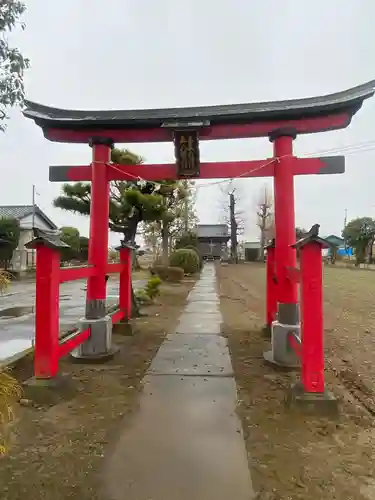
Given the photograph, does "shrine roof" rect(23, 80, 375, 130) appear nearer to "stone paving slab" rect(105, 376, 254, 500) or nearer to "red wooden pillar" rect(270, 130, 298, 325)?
"red wooden pillar" rect(270, 130, 298, 325)

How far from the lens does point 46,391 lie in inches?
129

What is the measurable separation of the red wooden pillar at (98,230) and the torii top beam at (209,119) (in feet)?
0.92

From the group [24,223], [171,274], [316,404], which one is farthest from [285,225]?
[24,223]

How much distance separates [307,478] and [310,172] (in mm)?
3605

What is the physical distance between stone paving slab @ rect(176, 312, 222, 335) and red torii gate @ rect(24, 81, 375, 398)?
2.05 metres

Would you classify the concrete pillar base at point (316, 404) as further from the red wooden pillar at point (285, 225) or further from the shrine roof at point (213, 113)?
the shrine roof at point (213, 113)

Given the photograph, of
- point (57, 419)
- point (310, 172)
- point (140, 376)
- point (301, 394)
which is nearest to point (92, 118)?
point (310, 172)

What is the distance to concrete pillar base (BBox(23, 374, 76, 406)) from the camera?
128 inches

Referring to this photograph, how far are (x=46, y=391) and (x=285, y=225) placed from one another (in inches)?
133

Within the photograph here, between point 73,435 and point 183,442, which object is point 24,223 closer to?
point 73,435

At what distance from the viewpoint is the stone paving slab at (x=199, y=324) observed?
6.49m

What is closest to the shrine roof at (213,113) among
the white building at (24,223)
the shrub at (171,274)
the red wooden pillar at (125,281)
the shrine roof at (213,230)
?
the red wooden pillar at (125,281)

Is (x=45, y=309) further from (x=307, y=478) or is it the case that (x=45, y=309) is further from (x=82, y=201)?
(x=82, y=201)

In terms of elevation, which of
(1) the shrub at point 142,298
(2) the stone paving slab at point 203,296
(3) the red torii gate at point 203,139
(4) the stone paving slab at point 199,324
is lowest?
(4) the stone paving slab at point 199,324
